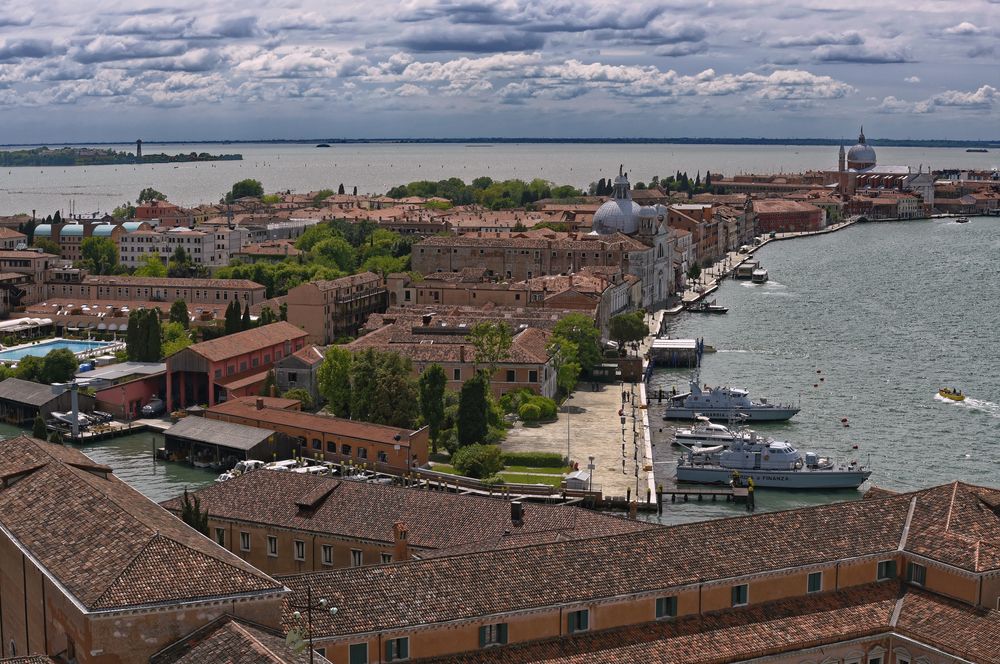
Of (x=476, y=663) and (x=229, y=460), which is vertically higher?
(x=476, y=663)

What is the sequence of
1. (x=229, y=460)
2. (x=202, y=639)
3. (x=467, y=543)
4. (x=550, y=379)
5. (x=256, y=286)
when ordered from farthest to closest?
(x=256, y=286) < (x=550, y=379) < (x=229, y=460) < (x=467, y=543) < (x=202, y=639)

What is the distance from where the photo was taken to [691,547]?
16781 millimetres

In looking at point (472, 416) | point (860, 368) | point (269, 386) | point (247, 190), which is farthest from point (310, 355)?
point (247, 190)

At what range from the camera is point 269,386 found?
38.3 meters

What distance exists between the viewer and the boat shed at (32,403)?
3716 cm

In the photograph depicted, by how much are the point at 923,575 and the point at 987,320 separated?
1751 inches

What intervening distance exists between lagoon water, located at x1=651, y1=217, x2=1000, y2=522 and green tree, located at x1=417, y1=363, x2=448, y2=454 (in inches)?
217

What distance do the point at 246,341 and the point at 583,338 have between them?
35.6 feet

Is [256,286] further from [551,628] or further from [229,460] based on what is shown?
[551,628]

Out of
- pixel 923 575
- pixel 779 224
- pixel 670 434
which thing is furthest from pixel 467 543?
pixel 779 224

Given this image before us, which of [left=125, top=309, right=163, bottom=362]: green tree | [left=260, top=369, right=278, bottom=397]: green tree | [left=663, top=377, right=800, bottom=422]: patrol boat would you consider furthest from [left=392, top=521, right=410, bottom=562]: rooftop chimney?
[left=125, top=309, right=163, bottom=362]: green tree

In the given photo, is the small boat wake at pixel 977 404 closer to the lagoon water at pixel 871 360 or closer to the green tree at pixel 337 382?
the lagoon water at pixel 871 360

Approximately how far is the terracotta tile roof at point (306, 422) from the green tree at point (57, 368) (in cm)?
746

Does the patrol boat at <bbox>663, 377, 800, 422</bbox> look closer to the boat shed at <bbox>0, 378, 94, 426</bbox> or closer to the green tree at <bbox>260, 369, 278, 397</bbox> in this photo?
the green tree at <bbox>260, 369, 278, 397</bbox>
